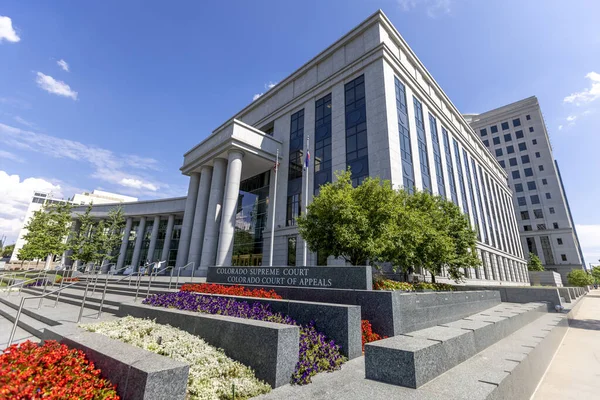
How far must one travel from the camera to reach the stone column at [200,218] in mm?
28141

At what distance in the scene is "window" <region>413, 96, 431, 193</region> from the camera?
2719 centimetres

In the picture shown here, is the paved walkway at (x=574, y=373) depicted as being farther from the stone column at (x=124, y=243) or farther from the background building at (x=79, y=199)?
the background building at (x=79, y=199)

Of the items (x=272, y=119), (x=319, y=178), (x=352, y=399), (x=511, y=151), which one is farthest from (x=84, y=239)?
(x=511, y=151)

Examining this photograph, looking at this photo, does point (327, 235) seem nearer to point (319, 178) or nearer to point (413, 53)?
point (319, 178)

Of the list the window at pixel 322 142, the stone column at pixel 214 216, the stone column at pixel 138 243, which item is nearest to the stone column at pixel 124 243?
the stone column at pixel 138 243

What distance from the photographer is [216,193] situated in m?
28.7

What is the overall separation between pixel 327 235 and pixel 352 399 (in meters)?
10.5

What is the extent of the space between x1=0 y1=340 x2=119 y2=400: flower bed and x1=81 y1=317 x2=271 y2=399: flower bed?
3.81 ft

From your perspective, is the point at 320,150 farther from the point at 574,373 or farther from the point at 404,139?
the point at 574,373

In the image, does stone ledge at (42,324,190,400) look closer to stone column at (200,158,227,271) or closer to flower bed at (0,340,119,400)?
flower bed at (0,340,119,400)

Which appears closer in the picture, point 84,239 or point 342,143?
point 342,143

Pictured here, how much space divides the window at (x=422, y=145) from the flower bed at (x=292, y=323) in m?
23.8

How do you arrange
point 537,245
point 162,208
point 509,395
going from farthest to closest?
point 537,245, point 162,208, point 509,395

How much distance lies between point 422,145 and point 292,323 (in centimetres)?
2718
